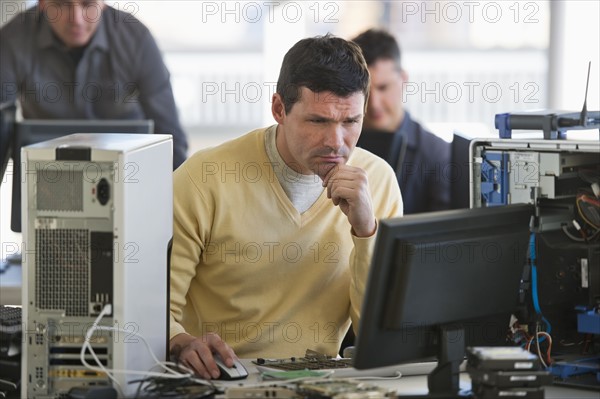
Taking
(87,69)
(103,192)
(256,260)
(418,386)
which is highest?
(87,69)

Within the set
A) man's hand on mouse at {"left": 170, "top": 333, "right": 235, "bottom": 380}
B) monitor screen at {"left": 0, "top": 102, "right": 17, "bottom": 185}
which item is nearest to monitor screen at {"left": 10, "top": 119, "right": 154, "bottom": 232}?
monitor screen at {"left": 0, "top": 102, "right": 17, "bottom": 185}

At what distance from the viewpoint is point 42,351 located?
1.78 meters

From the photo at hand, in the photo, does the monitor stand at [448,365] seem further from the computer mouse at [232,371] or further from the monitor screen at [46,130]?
the monitor screen at [46,130]

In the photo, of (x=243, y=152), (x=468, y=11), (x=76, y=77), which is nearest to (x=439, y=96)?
(x=468, y=11)

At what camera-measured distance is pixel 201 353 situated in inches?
80.7

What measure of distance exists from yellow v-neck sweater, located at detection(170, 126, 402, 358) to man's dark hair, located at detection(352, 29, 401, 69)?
5.46 ft

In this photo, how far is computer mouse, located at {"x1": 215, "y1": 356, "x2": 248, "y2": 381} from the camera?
199 cm

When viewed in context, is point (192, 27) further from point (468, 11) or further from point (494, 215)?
point (494, 215)

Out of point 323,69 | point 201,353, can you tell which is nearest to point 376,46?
point 323,69

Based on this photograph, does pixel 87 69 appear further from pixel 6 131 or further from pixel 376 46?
pixel 376 46

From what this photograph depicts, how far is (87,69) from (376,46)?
4.74ft

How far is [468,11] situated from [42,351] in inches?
249

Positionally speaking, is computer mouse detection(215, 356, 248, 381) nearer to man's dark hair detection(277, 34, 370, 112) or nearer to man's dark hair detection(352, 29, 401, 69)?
man's dark hair detection(277, 34, 370, 112)

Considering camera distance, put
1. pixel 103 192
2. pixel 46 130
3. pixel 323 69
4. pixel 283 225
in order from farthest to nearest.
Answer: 1. pixel 46 130
2. pixel 283 225
3. pixel 323 69
4. pixel 103 192
